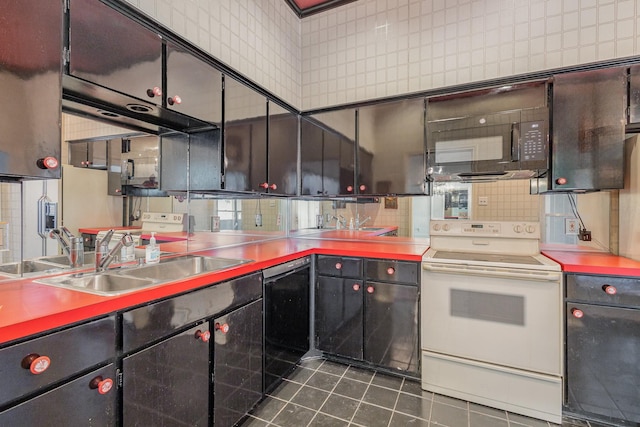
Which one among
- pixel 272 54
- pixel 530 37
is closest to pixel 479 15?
pixel 530 37

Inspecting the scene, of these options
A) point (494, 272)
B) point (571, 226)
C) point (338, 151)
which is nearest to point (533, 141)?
point (571, 226)

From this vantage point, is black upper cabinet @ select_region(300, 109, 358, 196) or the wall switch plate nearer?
the wall switch plate

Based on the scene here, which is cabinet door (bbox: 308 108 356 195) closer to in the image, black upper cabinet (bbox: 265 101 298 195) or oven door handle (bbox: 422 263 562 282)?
black upper cabinet (bbox: 265 101 298 195)

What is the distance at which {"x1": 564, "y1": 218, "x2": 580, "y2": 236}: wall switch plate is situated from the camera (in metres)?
2.21

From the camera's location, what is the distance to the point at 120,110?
1541 millimetres

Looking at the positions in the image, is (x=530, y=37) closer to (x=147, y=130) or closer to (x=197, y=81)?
(x=197, y=81)

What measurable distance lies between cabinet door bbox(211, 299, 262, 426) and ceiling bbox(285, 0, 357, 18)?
2744mm

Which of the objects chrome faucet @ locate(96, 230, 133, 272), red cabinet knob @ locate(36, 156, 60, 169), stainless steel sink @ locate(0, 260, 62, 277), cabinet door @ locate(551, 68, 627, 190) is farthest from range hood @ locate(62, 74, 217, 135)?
cabinet door @ locate(551, 68, 627, 190)

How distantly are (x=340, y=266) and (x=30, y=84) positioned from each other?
1.88 m

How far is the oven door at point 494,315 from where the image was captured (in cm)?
172

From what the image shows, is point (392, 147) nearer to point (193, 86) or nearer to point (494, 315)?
point (494, 315)

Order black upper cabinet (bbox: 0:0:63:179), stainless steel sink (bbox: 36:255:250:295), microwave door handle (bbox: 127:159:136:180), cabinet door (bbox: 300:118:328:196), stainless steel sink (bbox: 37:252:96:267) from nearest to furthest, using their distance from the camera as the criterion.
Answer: black upper cabinet (bbox: 0:0:63:179) → stainless steel sink (bbox: 36:255:250:295) → stainless steel sink (bbox: 37:252:96:267) → microwave door handle (bbox: 127:159:136:180) → cabinet door (bbox: 300:118:328:196)

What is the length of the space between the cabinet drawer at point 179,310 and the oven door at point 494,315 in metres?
1.19

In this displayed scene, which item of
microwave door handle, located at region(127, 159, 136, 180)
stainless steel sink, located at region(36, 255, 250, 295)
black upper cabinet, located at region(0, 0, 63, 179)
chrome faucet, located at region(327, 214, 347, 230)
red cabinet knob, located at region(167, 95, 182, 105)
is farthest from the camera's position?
chrome faucet, located at region(327, 214, 347, 230)
